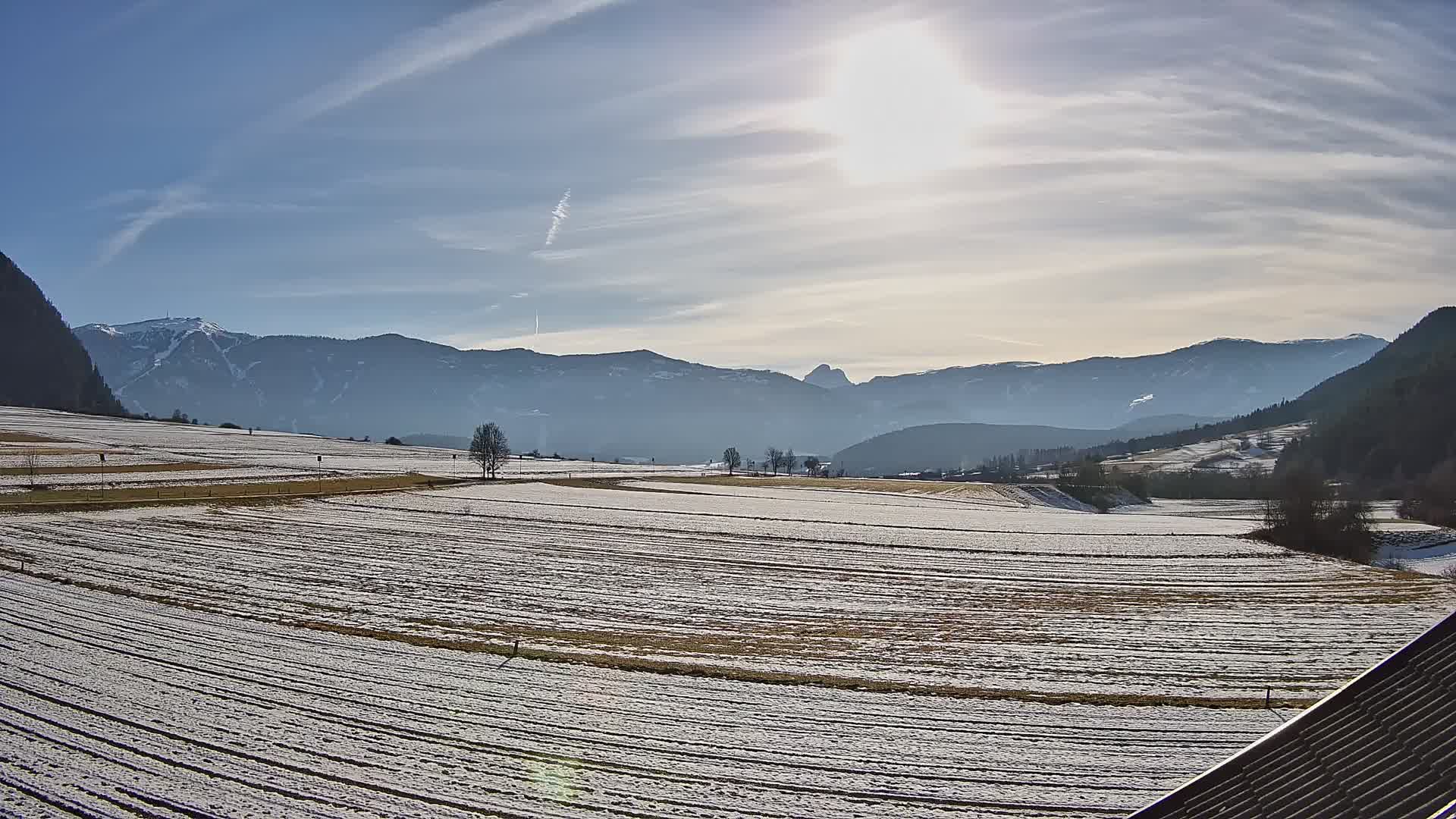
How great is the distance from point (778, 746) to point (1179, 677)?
44.5 feet

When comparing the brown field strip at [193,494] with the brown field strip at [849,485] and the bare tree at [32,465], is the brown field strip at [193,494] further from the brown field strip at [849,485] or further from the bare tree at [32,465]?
the brown field strip at [849,485]

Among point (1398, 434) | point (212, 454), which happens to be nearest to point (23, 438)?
point (212, 454)

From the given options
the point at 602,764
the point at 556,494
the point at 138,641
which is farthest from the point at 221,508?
the point at 602,764

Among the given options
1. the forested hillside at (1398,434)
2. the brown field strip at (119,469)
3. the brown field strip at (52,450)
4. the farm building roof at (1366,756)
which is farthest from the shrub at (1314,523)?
the brown field strip at (52,450)

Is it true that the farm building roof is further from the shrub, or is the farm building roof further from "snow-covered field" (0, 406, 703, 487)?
"snow-covered field" (0, 406, 703, 487)

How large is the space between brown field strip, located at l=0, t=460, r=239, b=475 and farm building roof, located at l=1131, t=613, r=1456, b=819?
92.3m

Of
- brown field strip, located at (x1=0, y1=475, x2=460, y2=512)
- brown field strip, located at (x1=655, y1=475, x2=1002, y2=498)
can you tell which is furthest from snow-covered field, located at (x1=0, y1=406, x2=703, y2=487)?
brown field strip, located at (x1=655, y1=475, x2=1002, y2=498)

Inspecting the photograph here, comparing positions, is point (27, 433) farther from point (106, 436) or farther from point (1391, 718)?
point (1391, 718)

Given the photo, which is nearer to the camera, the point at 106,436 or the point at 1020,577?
the point at 1020,577

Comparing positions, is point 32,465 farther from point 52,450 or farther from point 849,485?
point 849,485

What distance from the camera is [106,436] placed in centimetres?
12506

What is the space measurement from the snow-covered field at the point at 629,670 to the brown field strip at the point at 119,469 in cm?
3168

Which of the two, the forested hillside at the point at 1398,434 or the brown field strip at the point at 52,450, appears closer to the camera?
the brown field strip at the point at 52,450

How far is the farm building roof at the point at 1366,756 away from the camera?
6121mm
